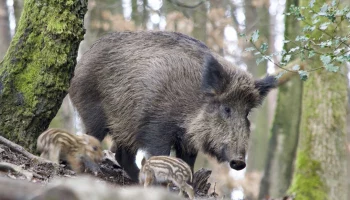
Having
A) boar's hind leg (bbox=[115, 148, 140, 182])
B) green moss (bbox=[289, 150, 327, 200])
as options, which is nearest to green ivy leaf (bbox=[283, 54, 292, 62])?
boar's hind leg (bbox=[115, 148, 140, 182])

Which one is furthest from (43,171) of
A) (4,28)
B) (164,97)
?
(4,28)

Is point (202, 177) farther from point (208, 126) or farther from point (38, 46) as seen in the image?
point (38, 46)

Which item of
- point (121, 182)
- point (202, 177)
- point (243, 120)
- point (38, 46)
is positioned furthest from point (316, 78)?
point (38, 46)

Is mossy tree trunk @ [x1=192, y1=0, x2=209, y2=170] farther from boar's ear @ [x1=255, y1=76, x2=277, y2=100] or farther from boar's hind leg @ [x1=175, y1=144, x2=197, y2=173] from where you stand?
boar's hind leg @ [x1=175, y1=144, x2=197, y2=173]

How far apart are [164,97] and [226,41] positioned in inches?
542

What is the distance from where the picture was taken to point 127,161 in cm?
862

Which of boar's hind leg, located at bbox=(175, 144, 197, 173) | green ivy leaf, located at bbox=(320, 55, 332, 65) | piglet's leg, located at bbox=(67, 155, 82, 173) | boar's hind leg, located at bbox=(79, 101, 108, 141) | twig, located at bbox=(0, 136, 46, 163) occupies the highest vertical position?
green ivy leaf, located at bbox=(320, 55, 332, 65)

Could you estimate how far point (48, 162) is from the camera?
21.2ft

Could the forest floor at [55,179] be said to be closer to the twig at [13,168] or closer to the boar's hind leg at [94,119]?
the twig at [13,168]

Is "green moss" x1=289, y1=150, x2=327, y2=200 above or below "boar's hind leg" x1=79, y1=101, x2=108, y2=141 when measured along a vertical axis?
below

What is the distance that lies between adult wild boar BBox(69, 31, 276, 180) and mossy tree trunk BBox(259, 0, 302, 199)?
5.35 metres

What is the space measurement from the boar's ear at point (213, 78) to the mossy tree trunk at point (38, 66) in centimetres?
153

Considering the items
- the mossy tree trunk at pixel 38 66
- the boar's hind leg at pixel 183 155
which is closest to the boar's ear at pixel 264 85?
the boar's hind leg at pixel 183 155

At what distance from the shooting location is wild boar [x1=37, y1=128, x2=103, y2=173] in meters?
6.44
